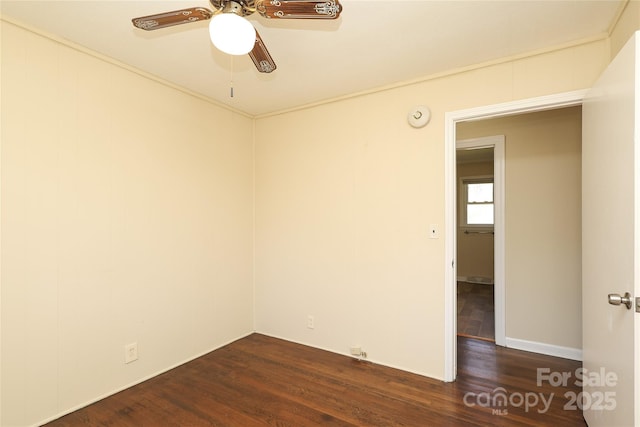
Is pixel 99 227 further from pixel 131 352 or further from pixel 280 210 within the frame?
pixel 280 210

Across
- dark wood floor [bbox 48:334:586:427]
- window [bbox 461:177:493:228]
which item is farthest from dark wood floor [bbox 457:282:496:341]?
window [bbox 461:177:493:228]

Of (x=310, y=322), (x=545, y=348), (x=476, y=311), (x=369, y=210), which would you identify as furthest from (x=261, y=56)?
(x=476, y=311)

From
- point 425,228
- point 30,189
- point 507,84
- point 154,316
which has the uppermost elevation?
point 507,84

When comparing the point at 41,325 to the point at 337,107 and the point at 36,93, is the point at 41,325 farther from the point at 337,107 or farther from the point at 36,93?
the point at 337,107

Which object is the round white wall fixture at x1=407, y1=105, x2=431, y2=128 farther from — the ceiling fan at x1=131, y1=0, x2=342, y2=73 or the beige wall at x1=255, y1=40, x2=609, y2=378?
the ceiling fan at x1=131, y1=0, x2=342, y2=73

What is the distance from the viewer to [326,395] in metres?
2.13

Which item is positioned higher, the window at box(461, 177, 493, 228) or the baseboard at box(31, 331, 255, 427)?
the window at box(461, 177, 493, 228)

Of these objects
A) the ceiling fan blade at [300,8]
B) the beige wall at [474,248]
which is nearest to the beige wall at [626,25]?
the ceiling fan blade at [300,8]

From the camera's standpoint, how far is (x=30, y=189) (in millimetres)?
1782

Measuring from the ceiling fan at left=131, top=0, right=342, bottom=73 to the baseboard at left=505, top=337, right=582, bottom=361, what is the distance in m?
3.19

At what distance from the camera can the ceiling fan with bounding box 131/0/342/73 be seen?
1.18 meters

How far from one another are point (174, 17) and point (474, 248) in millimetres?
6108

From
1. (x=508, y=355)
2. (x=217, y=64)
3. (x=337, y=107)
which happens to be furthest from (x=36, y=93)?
(x=508, y=355)

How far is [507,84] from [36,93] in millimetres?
2983
